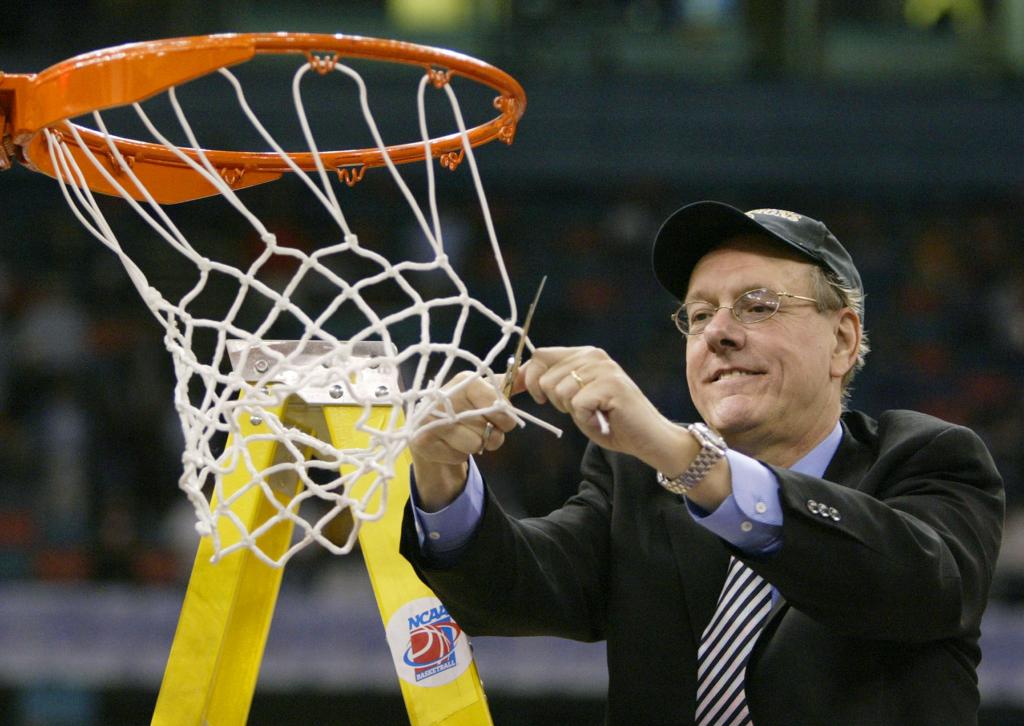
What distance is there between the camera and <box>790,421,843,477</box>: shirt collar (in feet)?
7.68

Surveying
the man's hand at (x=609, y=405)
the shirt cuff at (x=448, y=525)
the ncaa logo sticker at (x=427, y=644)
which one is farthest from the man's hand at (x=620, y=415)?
the ncaa logo sticker at (x=427, y=644)

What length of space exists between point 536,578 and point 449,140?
80 centimetres

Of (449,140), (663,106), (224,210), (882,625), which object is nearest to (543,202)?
(663,106)

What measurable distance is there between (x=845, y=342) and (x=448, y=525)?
852mm

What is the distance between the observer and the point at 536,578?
7.27ft

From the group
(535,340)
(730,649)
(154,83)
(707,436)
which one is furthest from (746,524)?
(535,340)

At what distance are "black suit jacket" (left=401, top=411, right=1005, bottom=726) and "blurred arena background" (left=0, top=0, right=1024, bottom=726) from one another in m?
4.01

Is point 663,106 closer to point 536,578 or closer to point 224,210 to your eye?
point 224,210

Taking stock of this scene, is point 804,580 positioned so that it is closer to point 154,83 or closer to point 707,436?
point 707,436

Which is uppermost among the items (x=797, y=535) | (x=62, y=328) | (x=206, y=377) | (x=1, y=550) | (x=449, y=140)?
(x=449, y=140)

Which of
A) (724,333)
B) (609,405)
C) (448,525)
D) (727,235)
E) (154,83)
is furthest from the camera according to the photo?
(727,235)

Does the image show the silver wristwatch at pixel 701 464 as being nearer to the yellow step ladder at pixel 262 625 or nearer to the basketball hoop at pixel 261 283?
the basketball hoop at pixel 261 283

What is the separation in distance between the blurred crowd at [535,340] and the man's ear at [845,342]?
395cm

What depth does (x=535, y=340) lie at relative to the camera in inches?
291
